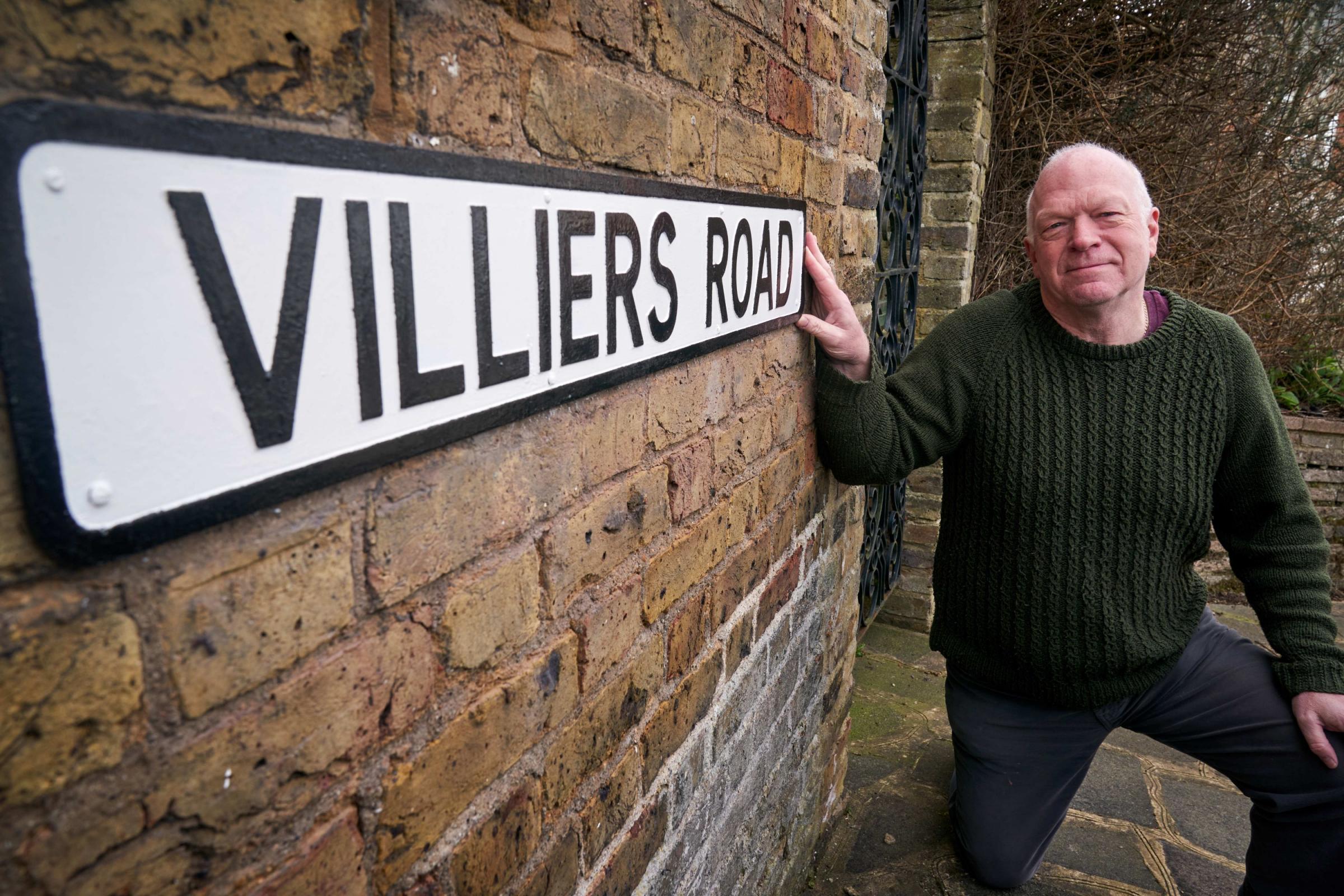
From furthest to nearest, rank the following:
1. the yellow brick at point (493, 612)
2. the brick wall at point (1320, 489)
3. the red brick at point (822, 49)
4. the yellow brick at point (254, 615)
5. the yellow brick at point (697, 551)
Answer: the brick wall at point (1320, 489) < the red brick at point (822, 49) < the yellow brick at point (697, 551) < the yellow brick at point (493, 612) < the yellow brick at point (254, 615)

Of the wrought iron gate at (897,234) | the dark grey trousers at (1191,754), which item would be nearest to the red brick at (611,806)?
the dark grey trousers at (1191,754)

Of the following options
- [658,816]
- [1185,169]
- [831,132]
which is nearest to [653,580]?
[658,816]

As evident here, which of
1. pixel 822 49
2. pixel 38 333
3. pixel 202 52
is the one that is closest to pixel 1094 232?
pixel 822 49

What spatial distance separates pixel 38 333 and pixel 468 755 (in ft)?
1.71

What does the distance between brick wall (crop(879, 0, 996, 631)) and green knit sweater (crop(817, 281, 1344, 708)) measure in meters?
1.48

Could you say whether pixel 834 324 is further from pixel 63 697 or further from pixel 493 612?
pixel 63 697

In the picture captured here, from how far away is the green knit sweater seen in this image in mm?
1829

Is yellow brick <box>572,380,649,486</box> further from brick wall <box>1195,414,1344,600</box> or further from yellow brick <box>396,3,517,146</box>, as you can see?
brick wall <box>1195,414,1344,600</box>

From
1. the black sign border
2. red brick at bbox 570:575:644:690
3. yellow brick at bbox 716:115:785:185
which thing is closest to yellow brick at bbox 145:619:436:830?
the black sign border

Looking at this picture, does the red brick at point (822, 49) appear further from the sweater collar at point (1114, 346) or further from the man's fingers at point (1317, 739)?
the man's fingers at point (1317, 739)

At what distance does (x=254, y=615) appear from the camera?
0.52 m

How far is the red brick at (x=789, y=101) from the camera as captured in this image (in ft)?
4.23

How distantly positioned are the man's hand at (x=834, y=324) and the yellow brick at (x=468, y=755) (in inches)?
37.0

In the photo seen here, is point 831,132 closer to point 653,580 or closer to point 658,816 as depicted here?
point 653,580
